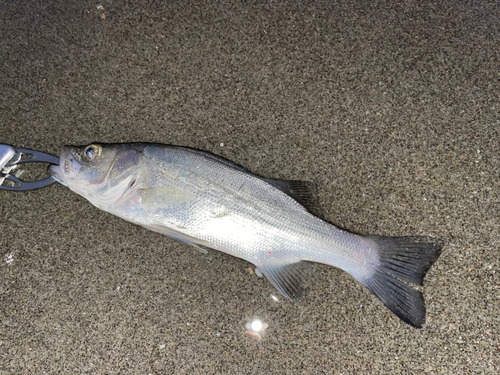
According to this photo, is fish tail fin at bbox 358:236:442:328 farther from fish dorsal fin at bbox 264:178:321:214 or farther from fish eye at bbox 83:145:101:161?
fish eye at bbox 83:145:101:161

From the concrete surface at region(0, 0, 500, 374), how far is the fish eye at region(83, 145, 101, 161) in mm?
282

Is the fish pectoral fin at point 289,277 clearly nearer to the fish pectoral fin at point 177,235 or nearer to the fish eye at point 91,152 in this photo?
the fish pectoral fin at point 177,235

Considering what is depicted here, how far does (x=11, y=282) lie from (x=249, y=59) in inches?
78.3

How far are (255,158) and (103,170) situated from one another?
87 cm

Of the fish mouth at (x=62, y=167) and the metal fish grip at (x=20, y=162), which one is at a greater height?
the fish mouth at (x=62, y=167)

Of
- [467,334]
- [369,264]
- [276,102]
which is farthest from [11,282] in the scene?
[467,334]

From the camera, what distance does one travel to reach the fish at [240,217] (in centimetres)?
159

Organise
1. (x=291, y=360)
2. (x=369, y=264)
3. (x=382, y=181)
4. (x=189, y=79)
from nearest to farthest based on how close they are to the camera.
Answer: (x=369, y=264), (x=291, y=360), (x=382, y=181), (x=189, y=79)

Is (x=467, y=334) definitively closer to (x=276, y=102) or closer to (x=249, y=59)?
(x=276, y=102)

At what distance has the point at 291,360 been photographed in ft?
5.62

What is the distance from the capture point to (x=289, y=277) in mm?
1667

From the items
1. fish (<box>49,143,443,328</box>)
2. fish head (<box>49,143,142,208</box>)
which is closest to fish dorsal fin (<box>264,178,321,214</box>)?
fish (<box>49,143,443,328</box>)

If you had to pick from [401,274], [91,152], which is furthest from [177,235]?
[401,274]

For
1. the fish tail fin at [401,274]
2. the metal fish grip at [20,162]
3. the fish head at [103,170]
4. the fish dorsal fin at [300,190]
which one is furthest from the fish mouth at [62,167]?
the fish tail fin at [401,274]
